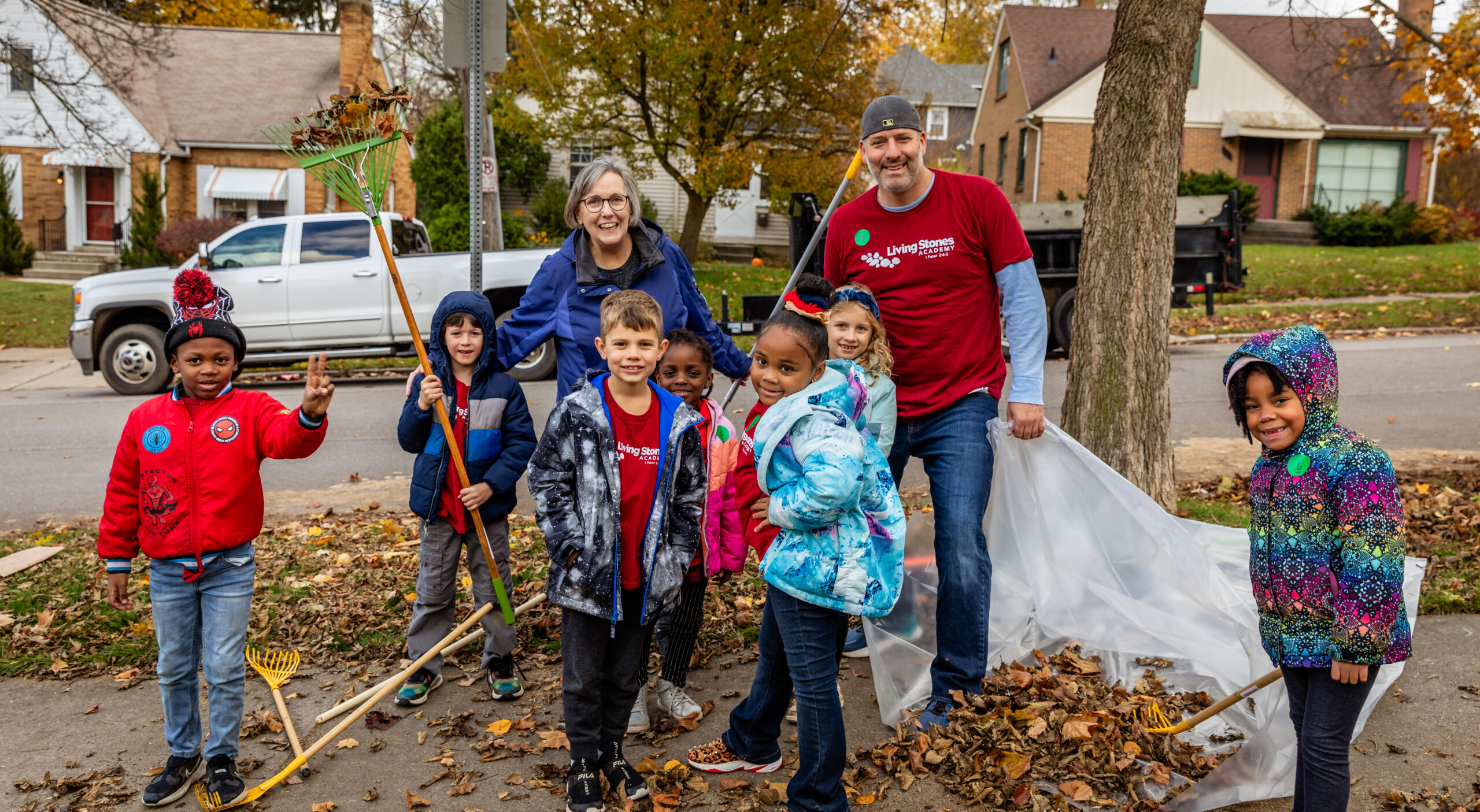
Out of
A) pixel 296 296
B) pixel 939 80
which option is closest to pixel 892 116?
pixel 296 296

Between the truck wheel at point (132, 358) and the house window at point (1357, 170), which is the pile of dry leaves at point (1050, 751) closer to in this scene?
the truck wheel at point (132, 358)

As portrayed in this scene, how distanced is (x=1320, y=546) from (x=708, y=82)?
56.3 feet

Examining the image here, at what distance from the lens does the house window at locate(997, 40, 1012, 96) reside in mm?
33875

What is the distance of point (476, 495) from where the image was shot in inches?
152

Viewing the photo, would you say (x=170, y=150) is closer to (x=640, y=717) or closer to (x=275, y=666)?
Result: (x=275, y=666)

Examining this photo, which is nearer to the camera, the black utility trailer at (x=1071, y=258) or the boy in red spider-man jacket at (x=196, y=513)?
the boy in red spider-man jacket at (x=196, y=513)

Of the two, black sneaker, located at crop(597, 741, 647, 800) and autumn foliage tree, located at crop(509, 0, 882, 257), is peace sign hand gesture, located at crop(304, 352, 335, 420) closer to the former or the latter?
Result: black sneaker, located at crop(597, 741, 647, 800)

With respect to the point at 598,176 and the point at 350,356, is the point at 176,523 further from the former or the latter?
the point at 350,356

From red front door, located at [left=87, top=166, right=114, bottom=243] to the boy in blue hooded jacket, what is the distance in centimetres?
2868

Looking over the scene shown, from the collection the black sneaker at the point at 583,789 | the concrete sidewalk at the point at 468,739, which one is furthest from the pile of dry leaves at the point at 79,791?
the black sneaker at the point at 583,789

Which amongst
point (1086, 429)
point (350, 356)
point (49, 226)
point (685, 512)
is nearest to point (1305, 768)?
point (685, 512)

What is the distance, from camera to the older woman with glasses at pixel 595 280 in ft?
12.7

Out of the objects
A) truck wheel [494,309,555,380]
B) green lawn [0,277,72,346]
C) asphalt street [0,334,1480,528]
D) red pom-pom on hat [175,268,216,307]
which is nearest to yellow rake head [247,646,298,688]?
red pom-pom on hat [175,268,216,307]

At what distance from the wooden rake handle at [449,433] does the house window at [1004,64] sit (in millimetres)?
33037
